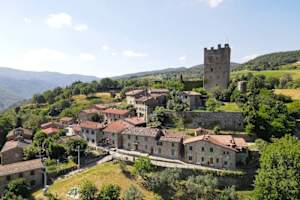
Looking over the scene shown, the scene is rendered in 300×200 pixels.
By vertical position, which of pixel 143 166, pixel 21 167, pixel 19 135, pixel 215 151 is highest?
pixel 215 151

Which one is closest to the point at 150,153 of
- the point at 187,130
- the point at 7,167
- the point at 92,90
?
the point at 187,130

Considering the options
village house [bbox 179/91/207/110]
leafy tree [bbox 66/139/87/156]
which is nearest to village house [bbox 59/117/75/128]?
leafy tree [bbox 66/139/87/156]

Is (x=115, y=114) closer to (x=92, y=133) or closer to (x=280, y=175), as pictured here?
(x=92, y=133)

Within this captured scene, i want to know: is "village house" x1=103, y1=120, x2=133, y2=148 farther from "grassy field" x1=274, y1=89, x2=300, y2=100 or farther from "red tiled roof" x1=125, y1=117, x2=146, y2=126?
"grassy field" x1=274, y1=89, x2=300, y2=100

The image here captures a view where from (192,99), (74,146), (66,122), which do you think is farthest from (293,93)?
(66,122)

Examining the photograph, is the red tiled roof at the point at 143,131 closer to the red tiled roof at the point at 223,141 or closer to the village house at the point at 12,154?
the red tiled roof at the point at 223,141

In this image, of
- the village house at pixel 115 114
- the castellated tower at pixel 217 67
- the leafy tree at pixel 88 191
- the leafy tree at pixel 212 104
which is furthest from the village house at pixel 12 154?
the castellated tower at pixel 217 67
